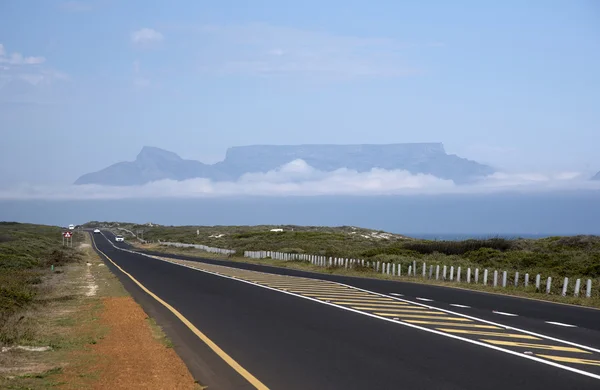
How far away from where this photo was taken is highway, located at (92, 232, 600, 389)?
10602 millimetres

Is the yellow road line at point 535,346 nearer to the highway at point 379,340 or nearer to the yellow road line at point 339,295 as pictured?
the highway at point 379,340

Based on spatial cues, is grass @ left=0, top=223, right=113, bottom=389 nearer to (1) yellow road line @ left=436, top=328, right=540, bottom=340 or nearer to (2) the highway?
(2) the highway

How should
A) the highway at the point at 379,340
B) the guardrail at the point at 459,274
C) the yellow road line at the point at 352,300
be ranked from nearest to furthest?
the highway at the point at 379,340
the yellow road line at the point at 352,300
the guardrail at the point at 459,274

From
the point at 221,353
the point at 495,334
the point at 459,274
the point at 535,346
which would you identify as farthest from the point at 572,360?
the point at 459,274

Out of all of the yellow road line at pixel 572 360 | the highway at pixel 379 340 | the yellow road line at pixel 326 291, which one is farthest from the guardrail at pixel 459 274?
the yellow road line at pixel 572 360

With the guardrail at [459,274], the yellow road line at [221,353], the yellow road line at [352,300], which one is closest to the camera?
the yellow road line at [221,353]

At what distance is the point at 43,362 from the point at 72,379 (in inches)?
75.4

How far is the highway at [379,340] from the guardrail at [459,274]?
146 inches

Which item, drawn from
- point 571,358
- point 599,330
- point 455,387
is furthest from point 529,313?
point 455,387

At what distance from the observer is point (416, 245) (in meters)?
68.0

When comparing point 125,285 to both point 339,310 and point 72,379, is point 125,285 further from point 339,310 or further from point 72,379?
point 72,379

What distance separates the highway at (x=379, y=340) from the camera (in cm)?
1060

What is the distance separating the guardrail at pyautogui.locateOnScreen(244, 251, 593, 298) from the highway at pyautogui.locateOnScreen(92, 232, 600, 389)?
12.1 feet

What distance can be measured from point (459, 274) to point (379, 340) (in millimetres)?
22630
